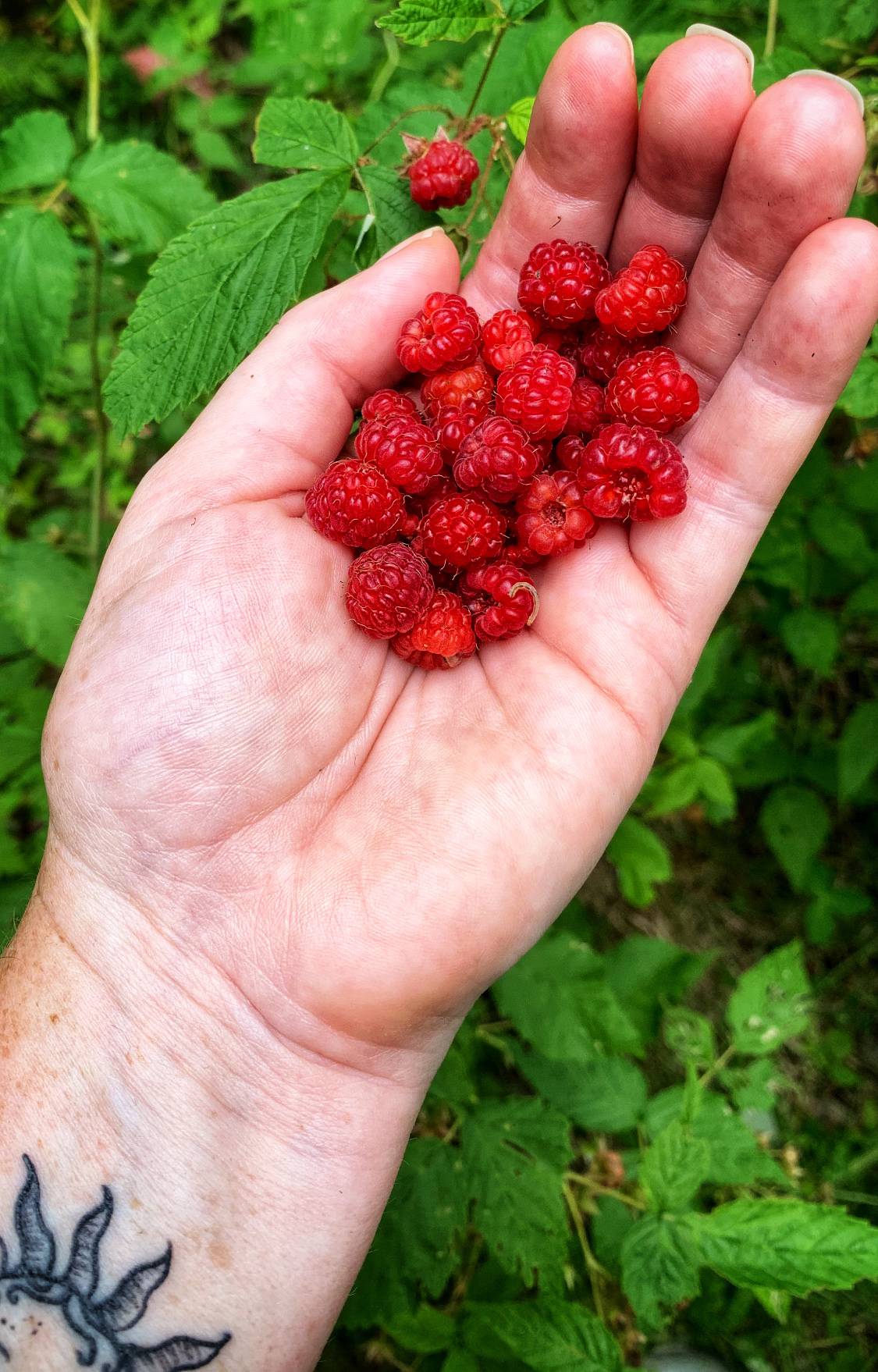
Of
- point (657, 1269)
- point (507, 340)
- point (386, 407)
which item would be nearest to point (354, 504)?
point (386, 407)

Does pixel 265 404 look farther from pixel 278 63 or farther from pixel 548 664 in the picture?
pixel 278 63

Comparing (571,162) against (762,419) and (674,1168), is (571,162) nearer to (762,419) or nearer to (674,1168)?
(762,419)

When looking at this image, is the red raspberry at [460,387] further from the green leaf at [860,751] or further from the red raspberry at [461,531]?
the green leaf at [860,751]

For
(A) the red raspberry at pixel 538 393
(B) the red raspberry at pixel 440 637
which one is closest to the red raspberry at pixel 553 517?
(A) the red raspberry at pixel 538 393

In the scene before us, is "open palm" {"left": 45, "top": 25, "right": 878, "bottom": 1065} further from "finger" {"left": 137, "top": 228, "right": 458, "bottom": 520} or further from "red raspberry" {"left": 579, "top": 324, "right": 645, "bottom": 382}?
"red raspberry" {"left": 579, "top": 324, "right": 645, "bottom": 382}

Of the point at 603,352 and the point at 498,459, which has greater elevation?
the point at 603,352

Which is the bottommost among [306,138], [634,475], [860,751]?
[860,751]

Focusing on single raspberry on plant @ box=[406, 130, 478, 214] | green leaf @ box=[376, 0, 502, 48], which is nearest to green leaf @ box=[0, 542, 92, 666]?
single raspberry on plant @ box=[406, 130, 478, 214]
